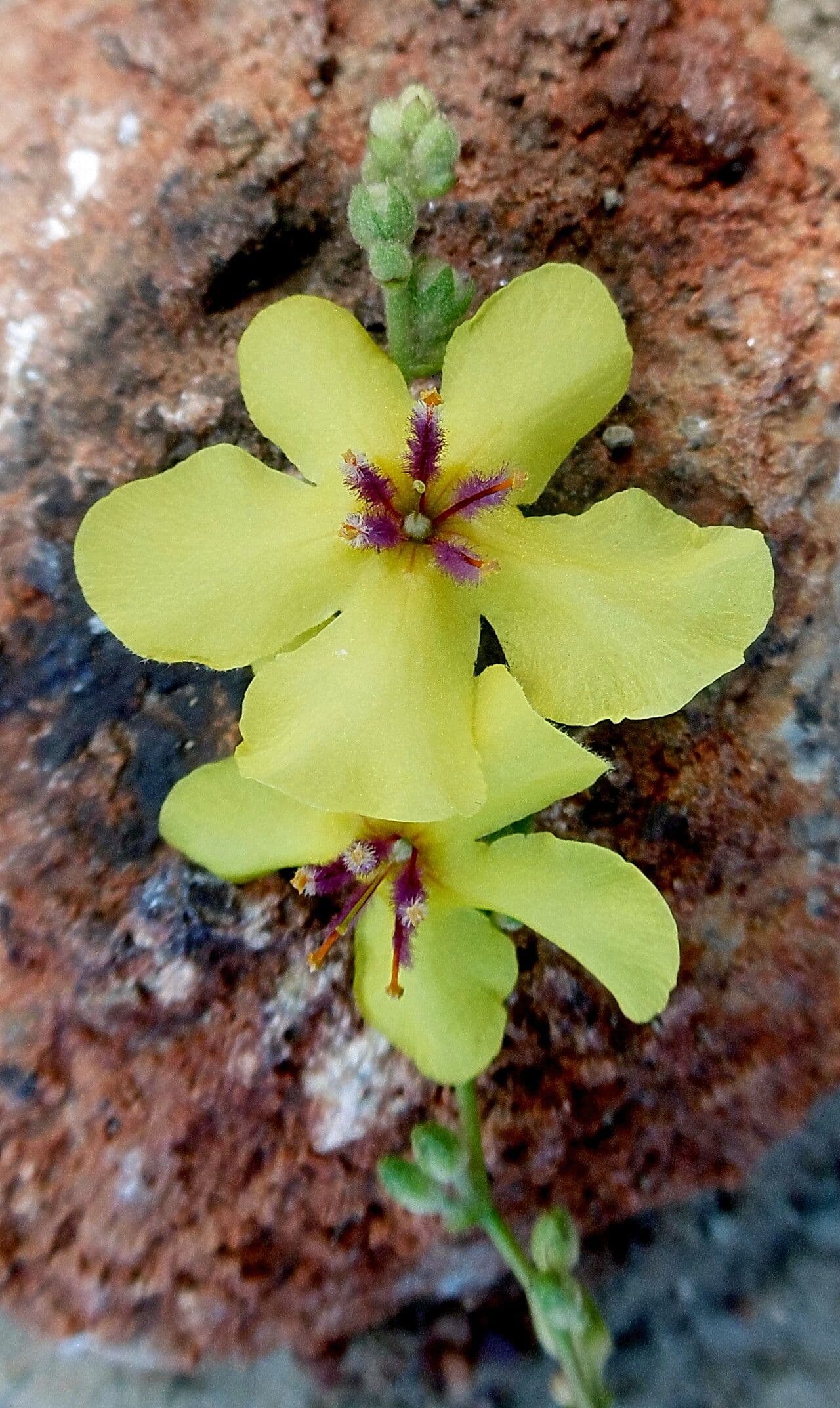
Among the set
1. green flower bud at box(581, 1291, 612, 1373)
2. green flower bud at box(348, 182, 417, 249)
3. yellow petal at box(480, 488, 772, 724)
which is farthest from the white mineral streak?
green flower bud at box(348, 182, 417, 249)

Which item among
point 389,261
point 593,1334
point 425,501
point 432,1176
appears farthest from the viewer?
point 593,1334

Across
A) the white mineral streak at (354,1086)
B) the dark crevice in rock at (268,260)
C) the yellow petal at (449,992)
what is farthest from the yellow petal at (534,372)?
Answer: the white mineral streak at (354,1086)

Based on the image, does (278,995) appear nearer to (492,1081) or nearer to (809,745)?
(492,1081)

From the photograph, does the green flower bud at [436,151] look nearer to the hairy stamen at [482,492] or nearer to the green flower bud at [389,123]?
the green flower bud at [389,123]

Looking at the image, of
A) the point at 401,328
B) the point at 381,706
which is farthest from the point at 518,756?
the point at 401,328

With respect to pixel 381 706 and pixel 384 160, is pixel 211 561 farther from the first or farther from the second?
pixel 384 160

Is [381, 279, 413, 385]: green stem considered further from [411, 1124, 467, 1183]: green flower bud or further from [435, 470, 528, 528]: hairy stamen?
[411, 1124, 467, 1183]: green flower bud
